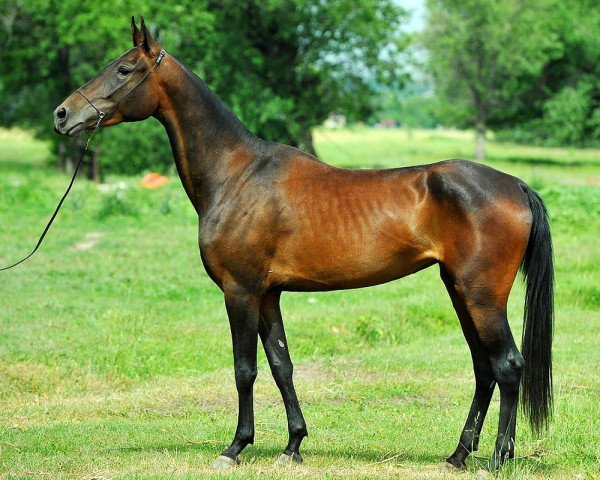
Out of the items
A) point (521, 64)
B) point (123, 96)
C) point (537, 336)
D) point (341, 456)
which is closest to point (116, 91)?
point (123, 96)

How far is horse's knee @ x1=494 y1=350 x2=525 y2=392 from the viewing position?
586cm

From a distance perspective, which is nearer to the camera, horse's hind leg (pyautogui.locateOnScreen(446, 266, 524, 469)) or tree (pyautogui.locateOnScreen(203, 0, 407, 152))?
horse's hind leg (pyautogui.locateOnScreen(446, 266, 524, 469))

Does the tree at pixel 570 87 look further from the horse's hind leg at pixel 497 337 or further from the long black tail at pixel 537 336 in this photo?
the horse's hind leg at pixel 497 337

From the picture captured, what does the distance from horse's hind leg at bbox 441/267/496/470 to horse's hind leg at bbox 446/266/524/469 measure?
9.9 inches

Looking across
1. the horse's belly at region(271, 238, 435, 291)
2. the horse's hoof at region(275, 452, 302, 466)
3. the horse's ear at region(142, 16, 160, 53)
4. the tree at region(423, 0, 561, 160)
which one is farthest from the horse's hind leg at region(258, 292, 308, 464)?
the tree at region(423, 0, 561, 160)

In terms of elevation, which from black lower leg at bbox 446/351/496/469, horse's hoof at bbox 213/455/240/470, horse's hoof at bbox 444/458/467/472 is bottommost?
horse's hoof at bbox 213/455/240/470

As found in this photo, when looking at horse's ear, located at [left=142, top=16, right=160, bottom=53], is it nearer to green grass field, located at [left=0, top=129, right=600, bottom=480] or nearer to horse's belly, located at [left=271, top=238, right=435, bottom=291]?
horse's belly, located at [left=271, top=238, right=435, bottom=291]

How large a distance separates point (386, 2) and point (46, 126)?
566 inches

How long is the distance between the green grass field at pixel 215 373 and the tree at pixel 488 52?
32093mm

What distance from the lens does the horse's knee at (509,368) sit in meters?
5.86

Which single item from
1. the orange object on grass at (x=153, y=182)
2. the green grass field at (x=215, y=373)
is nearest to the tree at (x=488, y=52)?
the orange object on grass at (x=153, y=182)

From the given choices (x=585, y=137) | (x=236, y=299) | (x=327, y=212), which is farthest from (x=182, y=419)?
(x=585, y=137)

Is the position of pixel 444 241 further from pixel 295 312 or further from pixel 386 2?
pixel 386 2

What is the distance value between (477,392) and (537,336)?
1.74 feet
